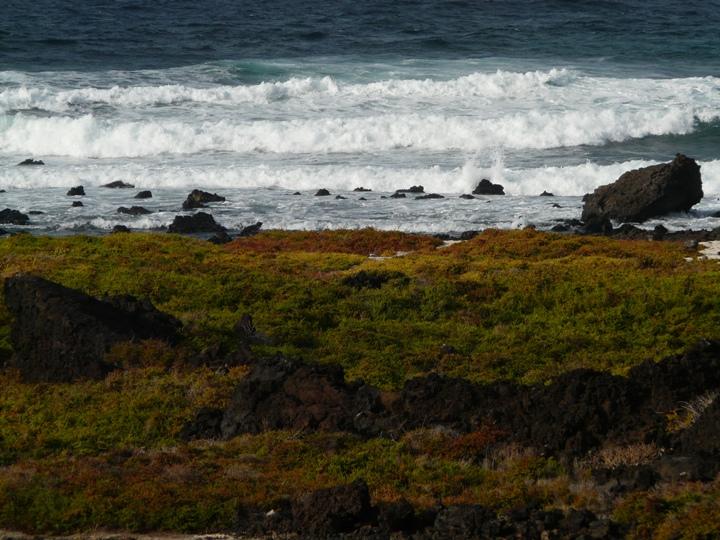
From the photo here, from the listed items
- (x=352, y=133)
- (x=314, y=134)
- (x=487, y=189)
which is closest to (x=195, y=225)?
(x=487, y=189)

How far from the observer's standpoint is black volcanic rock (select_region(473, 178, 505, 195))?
46812 millimetres

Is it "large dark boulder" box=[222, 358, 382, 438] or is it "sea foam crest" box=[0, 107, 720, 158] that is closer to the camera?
"large dark boulder" box=[222, 358, 382, 438]

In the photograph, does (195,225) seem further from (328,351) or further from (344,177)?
(328,351)

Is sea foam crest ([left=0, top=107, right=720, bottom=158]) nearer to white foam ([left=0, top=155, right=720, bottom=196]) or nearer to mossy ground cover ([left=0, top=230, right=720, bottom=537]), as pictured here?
white foam ([left=0, top=155, right=720, bottom=196])

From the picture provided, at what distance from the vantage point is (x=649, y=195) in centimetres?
4038

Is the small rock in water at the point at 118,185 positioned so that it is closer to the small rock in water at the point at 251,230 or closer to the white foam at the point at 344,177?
the white foam at the point at 344,177

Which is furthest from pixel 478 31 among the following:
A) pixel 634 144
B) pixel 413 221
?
pixel 413 221

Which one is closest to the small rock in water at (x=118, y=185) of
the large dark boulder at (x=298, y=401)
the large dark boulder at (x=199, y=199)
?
the large dark boulder at (x=199, y=199)

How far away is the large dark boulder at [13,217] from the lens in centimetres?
4050

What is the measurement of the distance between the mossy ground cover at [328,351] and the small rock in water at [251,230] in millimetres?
4756

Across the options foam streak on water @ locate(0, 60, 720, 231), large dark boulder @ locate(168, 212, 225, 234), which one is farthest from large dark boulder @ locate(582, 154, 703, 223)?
large dark boulder @ locate(168, 212, 225, 234)

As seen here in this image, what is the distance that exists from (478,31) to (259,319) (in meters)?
67.7

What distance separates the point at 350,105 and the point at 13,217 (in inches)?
1130

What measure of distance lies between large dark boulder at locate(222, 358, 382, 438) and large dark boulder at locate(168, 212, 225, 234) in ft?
70.8
